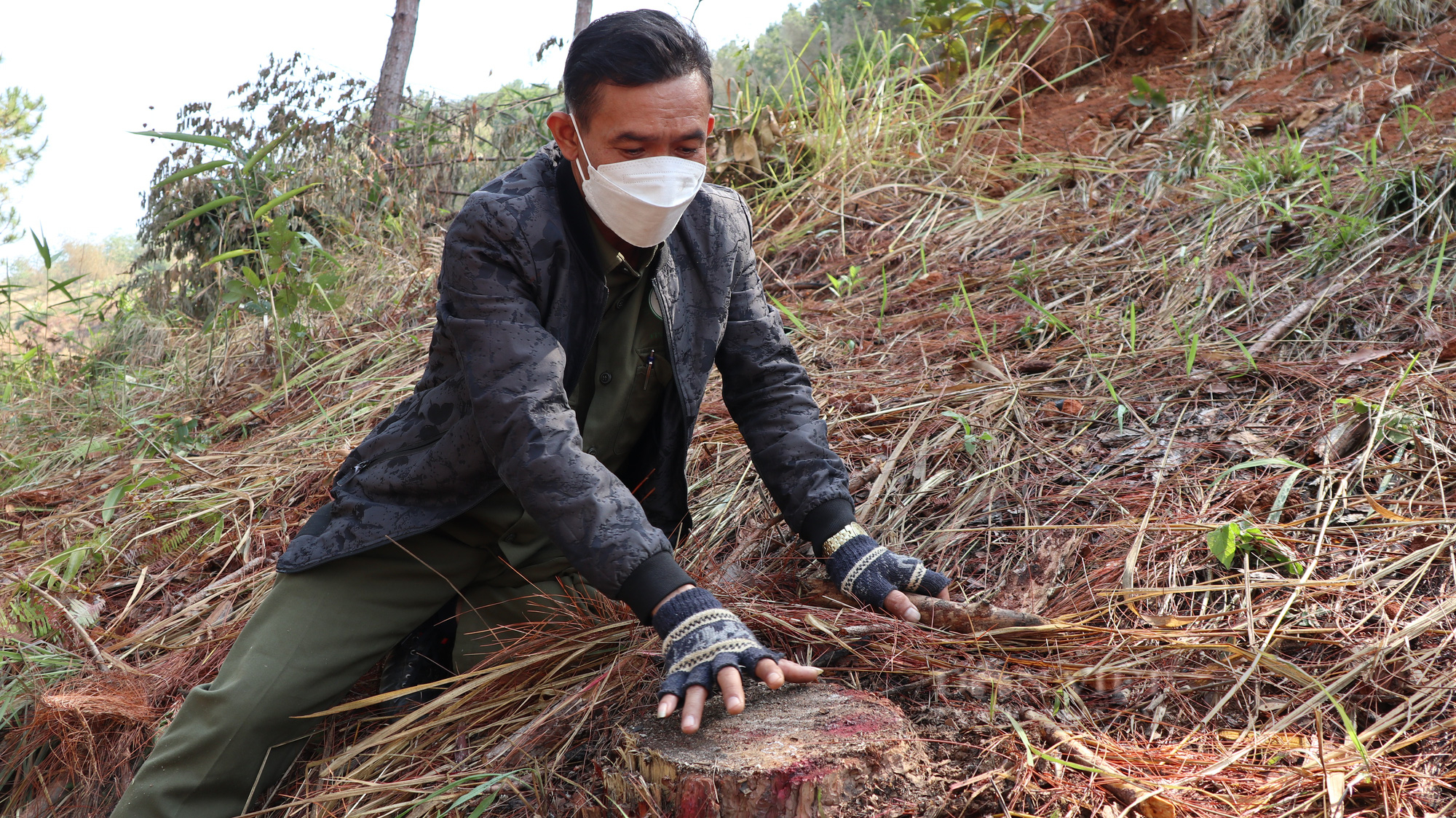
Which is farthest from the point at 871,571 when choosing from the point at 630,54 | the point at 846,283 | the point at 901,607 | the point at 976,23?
the point at 976,23

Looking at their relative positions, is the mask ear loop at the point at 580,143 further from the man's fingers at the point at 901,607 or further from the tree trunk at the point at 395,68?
the tree trunk at the point at 395,68

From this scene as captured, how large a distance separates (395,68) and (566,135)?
210 inches

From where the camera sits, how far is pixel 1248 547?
5.23 ft

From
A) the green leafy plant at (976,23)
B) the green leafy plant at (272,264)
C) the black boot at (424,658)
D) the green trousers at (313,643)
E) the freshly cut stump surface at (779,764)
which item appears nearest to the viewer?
the freshly cut stump surface at (779,764)

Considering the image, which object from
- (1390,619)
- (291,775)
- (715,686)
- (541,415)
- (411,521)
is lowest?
(291,775)

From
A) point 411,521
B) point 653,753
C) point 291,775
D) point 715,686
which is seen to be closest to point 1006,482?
point 715,686

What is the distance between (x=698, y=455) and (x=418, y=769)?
1205mm

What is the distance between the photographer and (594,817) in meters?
1.26

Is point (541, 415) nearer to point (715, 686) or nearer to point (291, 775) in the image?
point (715, 686)

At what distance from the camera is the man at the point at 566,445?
1520 millimetres

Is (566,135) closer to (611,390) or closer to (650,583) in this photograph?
(611,390)

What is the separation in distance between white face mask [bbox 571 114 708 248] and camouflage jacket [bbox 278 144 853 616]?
0.06 metres

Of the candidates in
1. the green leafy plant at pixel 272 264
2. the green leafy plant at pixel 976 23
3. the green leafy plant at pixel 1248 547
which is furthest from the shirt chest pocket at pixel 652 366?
the green leafy plant at pixel 976 23

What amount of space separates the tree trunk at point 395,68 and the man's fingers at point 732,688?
5.44m
